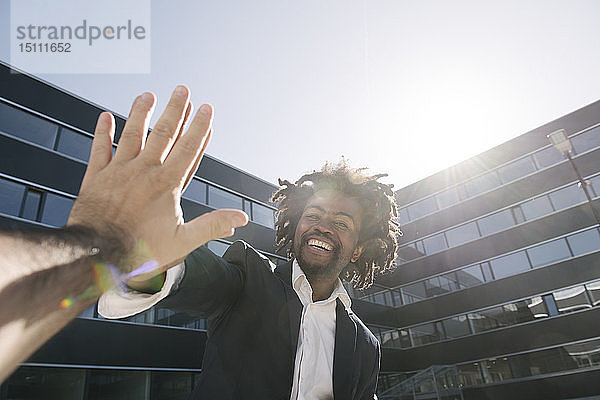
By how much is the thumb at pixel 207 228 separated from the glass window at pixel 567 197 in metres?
21.6

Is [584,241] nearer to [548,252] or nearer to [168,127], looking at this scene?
[548,252]

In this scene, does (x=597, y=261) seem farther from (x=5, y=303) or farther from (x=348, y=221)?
(x=5, y=303)

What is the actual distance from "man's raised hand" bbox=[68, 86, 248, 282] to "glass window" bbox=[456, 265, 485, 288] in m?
21.7

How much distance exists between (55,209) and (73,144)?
259 cm

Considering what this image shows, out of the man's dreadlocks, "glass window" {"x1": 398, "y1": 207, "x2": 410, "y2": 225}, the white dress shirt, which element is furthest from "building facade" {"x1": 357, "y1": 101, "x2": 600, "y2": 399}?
the white dress shirt

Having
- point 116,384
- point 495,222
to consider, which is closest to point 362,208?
point 116,384

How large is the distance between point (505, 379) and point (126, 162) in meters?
21.3

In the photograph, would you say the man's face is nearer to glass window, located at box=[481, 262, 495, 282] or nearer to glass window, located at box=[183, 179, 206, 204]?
glass window, located at box=[183, 179, 206, 204]

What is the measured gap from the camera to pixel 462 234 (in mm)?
21859

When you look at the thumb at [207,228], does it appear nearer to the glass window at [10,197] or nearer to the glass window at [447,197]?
the glass window at [10,197]

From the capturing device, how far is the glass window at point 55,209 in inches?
459

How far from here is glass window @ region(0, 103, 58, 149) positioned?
39.3 ft

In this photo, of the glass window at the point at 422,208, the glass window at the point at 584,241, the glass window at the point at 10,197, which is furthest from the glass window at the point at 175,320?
the glass window at the point at 584,241

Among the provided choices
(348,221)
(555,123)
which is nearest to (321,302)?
(348,221)
